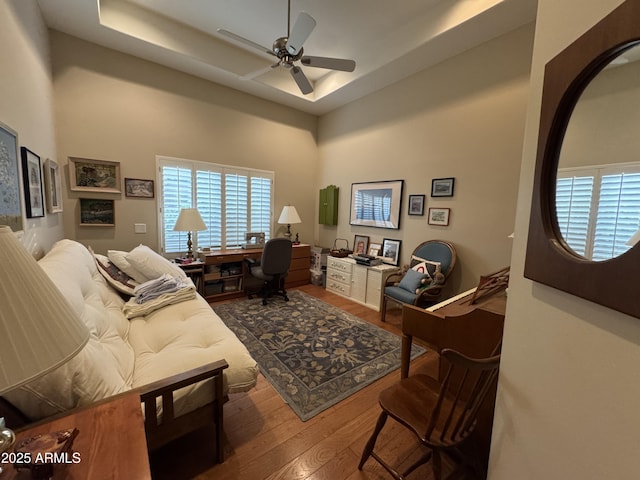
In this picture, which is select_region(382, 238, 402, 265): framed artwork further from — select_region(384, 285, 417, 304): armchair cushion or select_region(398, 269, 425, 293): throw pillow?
select_region(384, 285, 417, 304): armchair cushion

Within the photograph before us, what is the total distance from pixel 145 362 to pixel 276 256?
223 centimetres

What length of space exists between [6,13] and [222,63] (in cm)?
223

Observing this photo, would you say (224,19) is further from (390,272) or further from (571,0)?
(390,272)

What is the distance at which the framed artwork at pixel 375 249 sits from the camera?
4.15m

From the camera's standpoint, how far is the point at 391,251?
13.0 ft

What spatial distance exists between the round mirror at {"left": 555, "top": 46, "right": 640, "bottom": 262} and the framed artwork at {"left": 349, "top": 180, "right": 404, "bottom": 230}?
313cm

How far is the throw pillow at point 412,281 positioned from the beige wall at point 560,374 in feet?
6.89

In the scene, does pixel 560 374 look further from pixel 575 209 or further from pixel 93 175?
pixel 93 175

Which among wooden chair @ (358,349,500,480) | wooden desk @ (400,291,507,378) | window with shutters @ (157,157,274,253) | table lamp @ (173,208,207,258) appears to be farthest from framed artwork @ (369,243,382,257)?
wooden chair @ (358,349,500,480)

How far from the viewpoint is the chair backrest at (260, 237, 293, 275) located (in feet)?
11.7

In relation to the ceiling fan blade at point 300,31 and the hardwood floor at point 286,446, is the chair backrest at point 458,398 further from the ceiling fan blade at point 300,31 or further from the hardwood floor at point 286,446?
the ceiling fan blade at point 300,31

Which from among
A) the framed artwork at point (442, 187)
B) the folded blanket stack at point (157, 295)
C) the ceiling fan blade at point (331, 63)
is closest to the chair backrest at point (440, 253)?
the framed artwork at point (442, 187)

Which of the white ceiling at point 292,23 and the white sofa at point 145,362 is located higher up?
the white ceiling at point 292,23

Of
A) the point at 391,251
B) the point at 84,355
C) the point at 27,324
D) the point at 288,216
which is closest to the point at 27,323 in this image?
the point at 27,324
